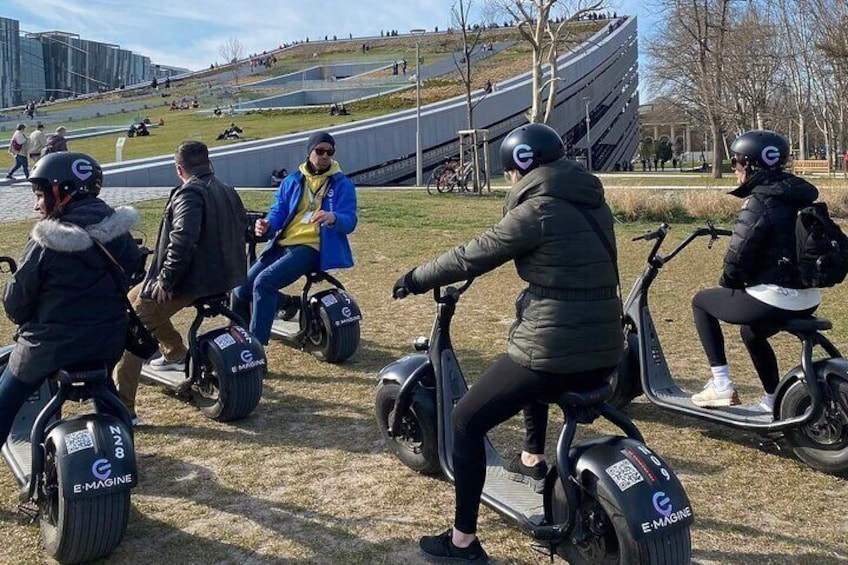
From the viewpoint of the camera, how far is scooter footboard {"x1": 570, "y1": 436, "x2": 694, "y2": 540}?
2926mm

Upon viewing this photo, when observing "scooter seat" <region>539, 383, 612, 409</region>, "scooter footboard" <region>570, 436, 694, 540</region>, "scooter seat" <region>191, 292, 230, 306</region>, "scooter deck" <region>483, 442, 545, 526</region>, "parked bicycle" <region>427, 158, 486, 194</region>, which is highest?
"parked bicycle" <region>427, 158, 486, 194</region>

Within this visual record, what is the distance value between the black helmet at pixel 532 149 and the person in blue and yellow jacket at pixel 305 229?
3191 millimetres

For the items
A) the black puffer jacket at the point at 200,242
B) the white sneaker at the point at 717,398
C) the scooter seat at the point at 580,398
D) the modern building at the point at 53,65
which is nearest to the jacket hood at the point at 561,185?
the scooter seat at the point at 580,398

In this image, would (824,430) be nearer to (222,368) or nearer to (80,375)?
(222,368)

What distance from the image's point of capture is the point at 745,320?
4574 mm

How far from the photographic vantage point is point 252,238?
6516 millimetres

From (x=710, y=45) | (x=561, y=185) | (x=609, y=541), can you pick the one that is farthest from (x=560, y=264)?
(x=710, y=45)

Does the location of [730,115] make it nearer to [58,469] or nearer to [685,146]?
[58,469]

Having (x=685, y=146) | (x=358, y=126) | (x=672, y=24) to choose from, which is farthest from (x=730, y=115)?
(x=685, y=146)

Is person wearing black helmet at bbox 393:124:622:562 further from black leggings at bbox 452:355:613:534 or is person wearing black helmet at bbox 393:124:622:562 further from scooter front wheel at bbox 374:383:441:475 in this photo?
scooter front wheel at bbox 374:383:441:475

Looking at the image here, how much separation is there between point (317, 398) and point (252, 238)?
4.88ft

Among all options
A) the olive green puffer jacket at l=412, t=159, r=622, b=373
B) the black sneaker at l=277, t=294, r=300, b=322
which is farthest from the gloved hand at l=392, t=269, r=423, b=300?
the black sneaker at l=277, t=294, r=300, b=322

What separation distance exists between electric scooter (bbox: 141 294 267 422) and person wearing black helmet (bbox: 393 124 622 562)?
221 cm

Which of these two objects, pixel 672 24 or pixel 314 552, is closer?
pixel 314 552
